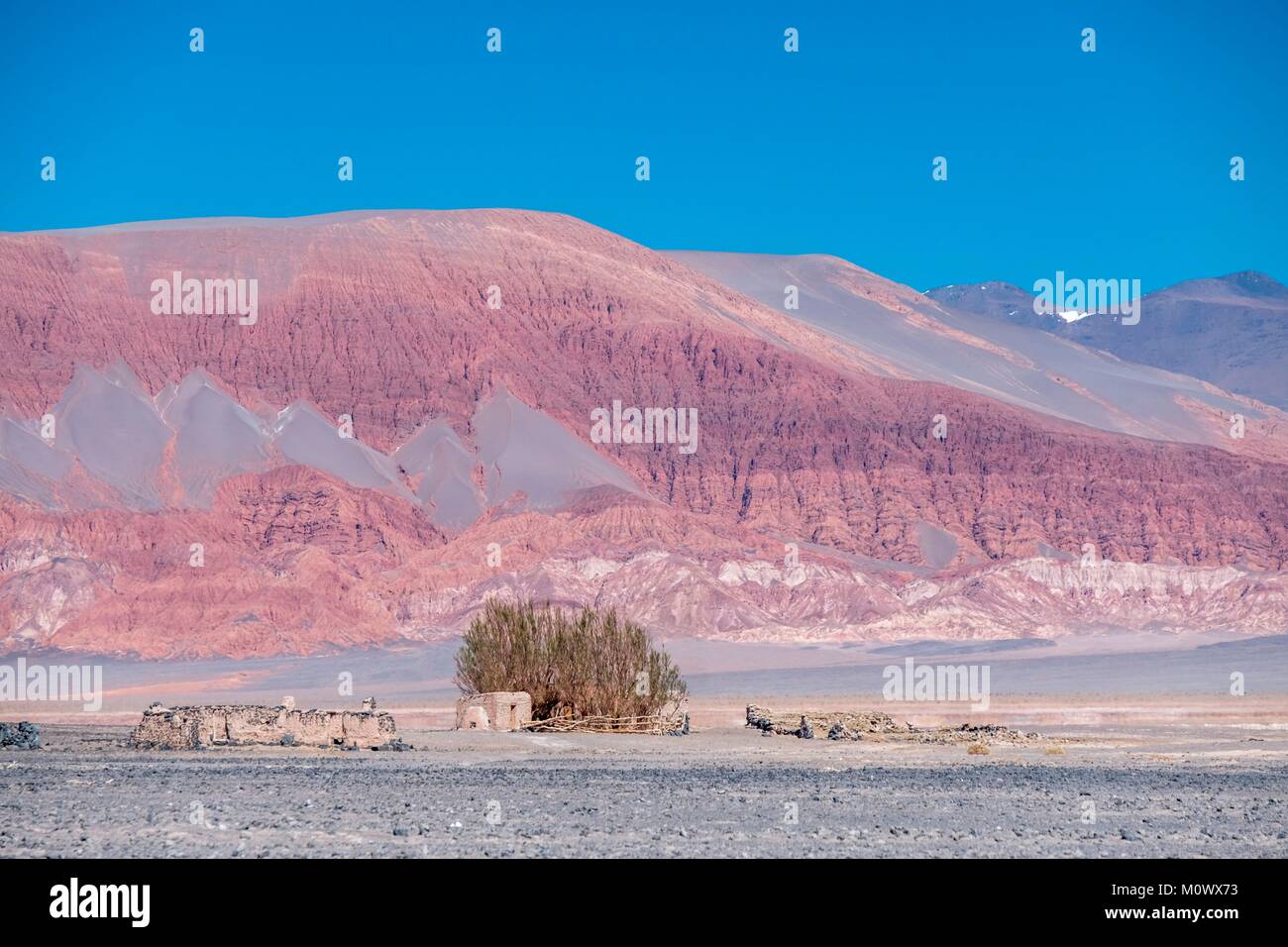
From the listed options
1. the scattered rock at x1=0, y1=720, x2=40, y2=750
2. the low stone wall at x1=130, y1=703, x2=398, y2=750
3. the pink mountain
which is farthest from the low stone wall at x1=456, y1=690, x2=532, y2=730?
the pink mountain

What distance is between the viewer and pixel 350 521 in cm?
10294

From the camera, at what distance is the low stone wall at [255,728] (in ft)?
88.8

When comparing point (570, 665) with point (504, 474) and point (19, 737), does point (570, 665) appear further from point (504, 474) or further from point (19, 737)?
point (504, 474)

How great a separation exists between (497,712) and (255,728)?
5.37 meters

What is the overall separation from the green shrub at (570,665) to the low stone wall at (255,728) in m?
4.29

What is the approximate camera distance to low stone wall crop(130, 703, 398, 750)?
27062 millimetres

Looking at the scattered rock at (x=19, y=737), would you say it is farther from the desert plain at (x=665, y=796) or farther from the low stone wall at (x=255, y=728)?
the low stone wall at (x=255, y=728)

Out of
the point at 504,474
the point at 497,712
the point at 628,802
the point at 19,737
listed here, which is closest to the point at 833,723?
the point at 497,712

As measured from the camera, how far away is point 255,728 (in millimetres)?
28422

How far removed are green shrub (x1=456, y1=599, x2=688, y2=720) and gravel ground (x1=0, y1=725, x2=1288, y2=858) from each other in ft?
16.9

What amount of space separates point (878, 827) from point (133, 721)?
116 feet

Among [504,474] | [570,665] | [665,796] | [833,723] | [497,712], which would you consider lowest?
[833,723]

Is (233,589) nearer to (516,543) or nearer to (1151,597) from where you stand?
(516,543)
